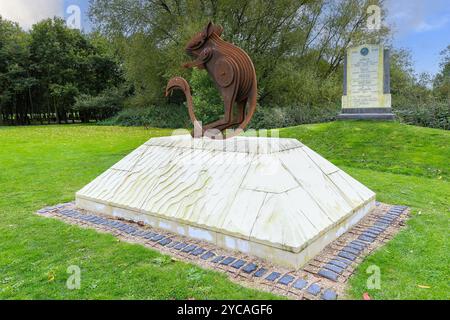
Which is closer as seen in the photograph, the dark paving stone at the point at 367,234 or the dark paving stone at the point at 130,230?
the dark paving stone at the point at 367,234

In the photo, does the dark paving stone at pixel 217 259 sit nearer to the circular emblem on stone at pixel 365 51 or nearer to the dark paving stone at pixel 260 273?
the dark paving stone at pixel 260 273

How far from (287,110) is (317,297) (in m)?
13.1

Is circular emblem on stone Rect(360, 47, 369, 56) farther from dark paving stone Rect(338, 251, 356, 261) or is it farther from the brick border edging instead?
dark paving stone Rect(338, 251, 356, 261)

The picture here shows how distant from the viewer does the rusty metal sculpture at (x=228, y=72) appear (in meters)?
4.60

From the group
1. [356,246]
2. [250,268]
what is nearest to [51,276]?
[250,268]

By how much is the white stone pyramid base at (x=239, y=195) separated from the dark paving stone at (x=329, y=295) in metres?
0.40

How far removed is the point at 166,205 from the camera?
4109 mm

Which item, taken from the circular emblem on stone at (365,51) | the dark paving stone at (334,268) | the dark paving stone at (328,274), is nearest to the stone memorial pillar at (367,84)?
the circular emblem on stone at (365,51)

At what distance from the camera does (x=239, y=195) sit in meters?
3.70

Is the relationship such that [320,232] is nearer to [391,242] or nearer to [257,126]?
[391,242]

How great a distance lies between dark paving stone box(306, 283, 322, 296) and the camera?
266cm

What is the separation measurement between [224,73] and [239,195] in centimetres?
195

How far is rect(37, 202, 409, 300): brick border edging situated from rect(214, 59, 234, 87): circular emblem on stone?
2301 mm
